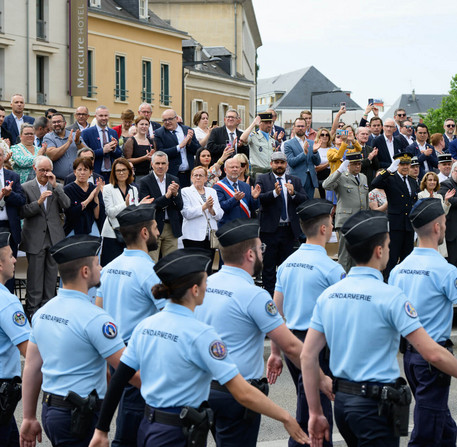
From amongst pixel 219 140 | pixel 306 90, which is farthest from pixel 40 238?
pixel 306 90

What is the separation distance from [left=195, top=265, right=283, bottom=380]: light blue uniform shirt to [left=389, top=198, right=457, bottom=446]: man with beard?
A: 1.33 m

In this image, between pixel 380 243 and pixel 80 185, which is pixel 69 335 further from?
pixel 80 185

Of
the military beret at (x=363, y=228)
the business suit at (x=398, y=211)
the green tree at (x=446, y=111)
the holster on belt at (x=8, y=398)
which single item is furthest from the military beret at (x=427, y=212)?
the green tree at (x=446, y=111)

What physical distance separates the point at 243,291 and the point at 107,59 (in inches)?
1666

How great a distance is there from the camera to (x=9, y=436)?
6.06m

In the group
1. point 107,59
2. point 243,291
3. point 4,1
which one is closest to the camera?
point 243,291

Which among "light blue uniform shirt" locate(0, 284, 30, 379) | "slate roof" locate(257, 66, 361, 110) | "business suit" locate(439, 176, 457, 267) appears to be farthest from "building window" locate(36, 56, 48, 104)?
"slate roof" locate(257, 66, 361, 110)

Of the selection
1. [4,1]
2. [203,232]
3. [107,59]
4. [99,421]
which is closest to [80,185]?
[203,232]

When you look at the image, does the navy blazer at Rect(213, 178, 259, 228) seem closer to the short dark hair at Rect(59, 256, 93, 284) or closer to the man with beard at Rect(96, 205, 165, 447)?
the man with beard at Rect(96, 205, 165, 447)

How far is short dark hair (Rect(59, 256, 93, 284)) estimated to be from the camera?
5.61 metres

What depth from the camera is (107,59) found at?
1837 inches

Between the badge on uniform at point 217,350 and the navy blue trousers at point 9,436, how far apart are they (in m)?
1.98

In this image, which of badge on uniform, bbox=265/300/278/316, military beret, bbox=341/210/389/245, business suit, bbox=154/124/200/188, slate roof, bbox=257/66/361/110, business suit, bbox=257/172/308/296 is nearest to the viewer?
military beret, bbox=341/210/389/245

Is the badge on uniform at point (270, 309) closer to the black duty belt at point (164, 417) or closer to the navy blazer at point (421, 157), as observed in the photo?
the black duty belt at point (164, 417)
